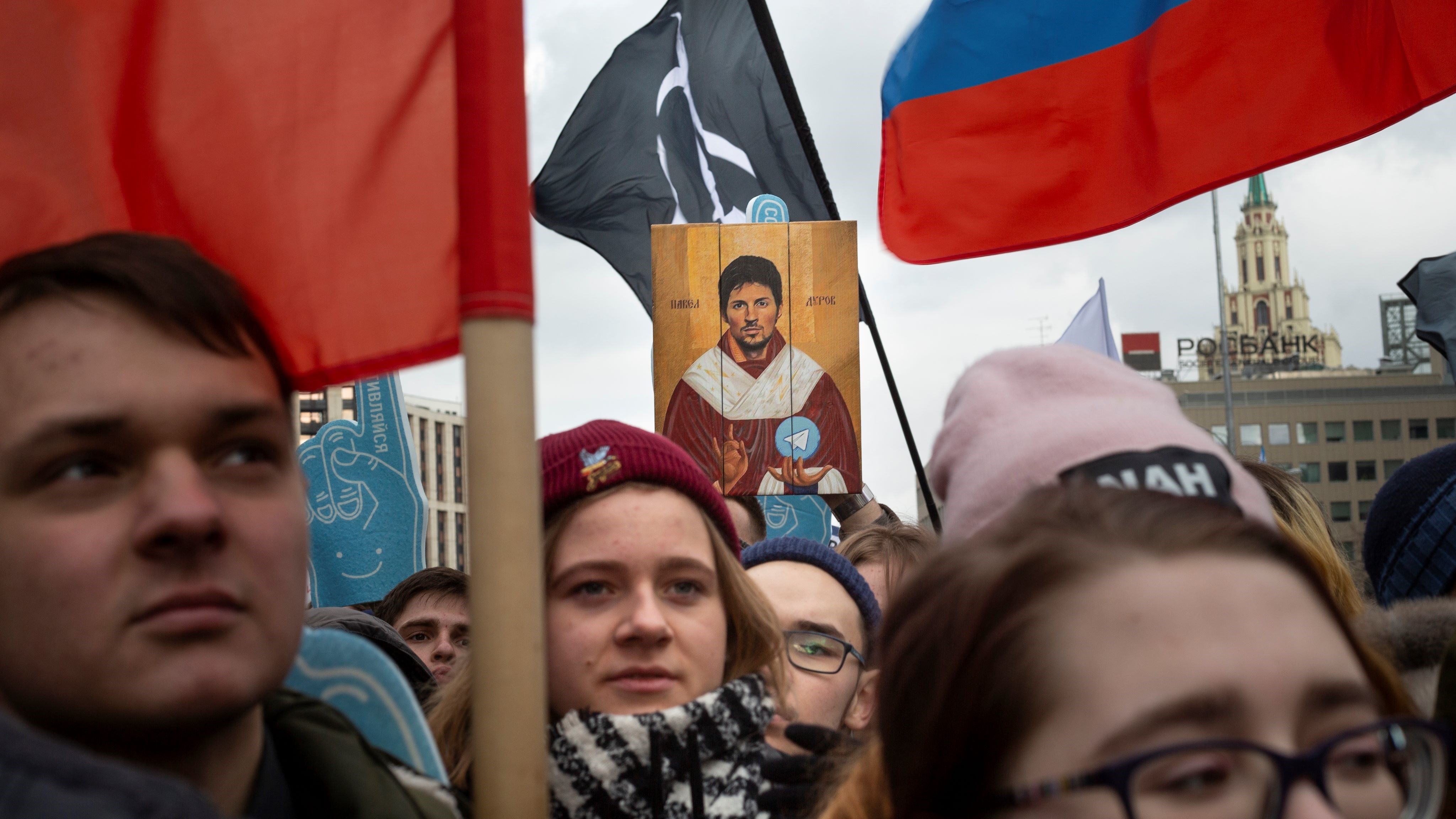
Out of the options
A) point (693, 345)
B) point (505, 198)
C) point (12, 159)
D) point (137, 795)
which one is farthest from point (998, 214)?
point (137, 795)

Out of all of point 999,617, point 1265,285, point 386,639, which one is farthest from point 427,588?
point 1265,285

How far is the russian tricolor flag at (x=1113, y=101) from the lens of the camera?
10.6 feet

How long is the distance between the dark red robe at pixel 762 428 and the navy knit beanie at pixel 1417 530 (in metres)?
2.66

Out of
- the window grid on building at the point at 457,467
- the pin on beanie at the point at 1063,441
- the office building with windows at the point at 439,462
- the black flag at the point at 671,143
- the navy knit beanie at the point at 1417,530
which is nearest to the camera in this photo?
the pin on beanie at the point at 1063,441

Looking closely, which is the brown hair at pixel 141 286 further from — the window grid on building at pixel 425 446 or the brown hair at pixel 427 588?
the window grid on building at pixel 425 446

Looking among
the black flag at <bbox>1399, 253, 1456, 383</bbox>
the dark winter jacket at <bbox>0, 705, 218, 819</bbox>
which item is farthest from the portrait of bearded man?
the dark winter jacket at <bbox>0, 705, 218, 819</bbox>

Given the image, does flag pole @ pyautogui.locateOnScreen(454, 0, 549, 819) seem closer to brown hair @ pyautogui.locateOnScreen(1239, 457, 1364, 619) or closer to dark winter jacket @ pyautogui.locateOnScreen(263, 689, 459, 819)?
dark winter jacket @ pyautogui.locateOnScreen(263, 689, 459, 819)

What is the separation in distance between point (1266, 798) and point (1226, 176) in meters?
2.72

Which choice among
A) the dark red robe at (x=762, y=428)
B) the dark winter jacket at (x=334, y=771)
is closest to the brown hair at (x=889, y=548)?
the dark red robe at (x=762, y=428)

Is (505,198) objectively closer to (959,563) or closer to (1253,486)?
(959,563)

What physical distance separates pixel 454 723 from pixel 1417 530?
195 cm

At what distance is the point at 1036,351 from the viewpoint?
1.73m

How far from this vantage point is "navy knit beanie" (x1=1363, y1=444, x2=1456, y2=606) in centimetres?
238

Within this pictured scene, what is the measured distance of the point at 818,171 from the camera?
12.2 feet
